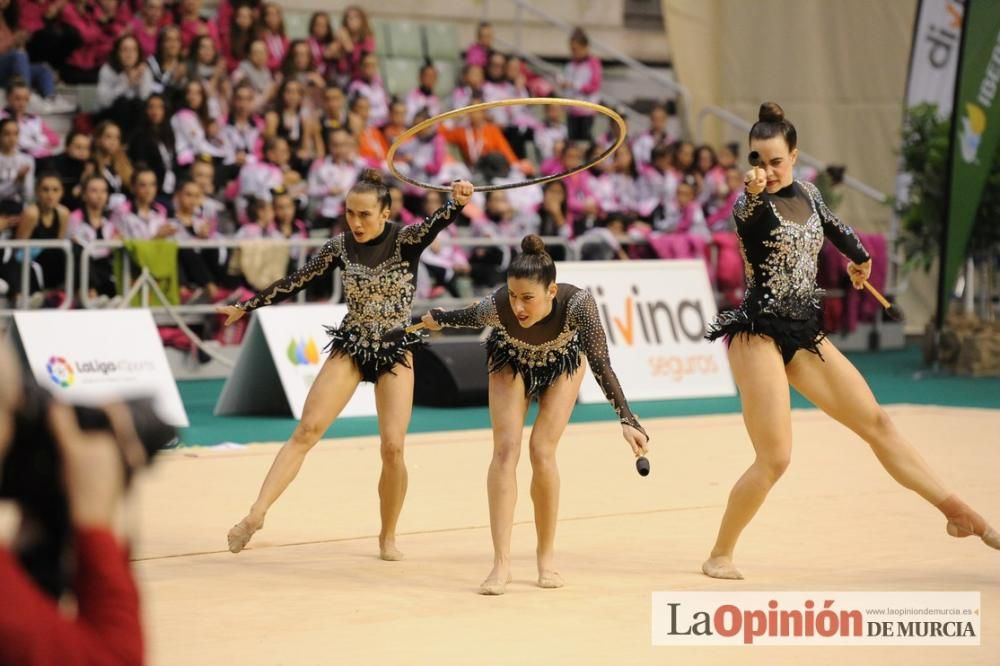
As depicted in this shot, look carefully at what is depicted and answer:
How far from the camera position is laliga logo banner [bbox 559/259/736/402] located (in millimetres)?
12055

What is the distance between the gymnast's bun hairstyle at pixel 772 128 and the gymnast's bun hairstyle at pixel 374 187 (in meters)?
1.58

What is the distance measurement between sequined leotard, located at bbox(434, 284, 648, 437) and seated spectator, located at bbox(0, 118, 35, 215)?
24.3 feet

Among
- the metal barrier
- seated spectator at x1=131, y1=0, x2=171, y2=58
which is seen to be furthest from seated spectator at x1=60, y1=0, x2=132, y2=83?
the metal barrier

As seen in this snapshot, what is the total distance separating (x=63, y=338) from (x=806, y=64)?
10414 mm

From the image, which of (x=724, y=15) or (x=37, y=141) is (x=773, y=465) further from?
(x=724, y=15)

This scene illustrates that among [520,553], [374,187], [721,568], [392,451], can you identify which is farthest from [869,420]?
[374,187]

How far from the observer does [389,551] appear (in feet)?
20.4

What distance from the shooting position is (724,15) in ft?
57.8

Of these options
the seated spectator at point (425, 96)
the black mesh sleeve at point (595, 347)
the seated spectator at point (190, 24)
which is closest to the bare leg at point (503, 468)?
the black mesh sleeve at point (595, 347)

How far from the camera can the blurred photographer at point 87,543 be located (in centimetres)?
237

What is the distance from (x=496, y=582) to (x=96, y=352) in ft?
18.7

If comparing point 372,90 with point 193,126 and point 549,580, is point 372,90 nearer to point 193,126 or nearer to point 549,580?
point 193,126

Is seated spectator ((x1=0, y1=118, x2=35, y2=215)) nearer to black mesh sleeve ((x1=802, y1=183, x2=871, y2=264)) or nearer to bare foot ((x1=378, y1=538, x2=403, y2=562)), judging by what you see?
bare foot ((x1=378, y1=538, x2=403, y2=562))

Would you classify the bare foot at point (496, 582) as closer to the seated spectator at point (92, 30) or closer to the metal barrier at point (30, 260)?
the metal barrier at point (30, 260)
